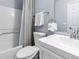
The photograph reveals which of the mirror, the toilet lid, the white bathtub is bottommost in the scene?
the white bathtub

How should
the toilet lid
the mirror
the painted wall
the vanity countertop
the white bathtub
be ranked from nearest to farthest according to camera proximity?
the vanity countertop < the mirror < the toilet lid < the white bathtub < the painted wall

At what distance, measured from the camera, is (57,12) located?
1688mm

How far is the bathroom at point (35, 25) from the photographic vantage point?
1.37 m

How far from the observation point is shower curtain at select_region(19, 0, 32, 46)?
203cm

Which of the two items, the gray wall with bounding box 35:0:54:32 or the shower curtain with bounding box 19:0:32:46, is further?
the shower curtain with bounding box 19:0:32:46

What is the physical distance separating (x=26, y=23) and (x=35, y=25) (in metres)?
0.25

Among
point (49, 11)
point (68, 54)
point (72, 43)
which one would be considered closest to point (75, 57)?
point (68, 54)

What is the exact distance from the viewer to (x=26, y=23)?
203 cm

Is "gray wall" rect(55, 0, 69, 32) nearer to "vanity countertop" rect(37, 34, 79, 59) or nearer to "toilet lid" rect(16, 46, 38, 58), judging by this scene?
"vanity countertop" rect(37, 34, 79, 59)

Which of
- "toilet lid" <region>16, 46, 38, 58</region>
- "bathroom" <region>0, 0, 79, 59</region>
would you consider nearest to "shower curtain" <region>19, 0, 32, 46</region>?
"bathroom" <region>0, 0, 79, 59</region>

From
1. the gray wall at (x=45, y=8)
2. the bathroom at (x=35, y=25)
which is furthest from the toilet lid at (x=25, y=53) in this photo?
the gray wall at (x=45, y=8)

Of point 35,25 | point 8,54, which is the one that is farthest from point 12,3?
point 8,54

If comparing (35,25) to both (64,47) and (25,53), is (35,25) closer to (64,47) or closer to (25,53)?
(25,53)

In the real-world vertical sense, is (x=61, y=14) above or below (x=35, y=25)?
above
